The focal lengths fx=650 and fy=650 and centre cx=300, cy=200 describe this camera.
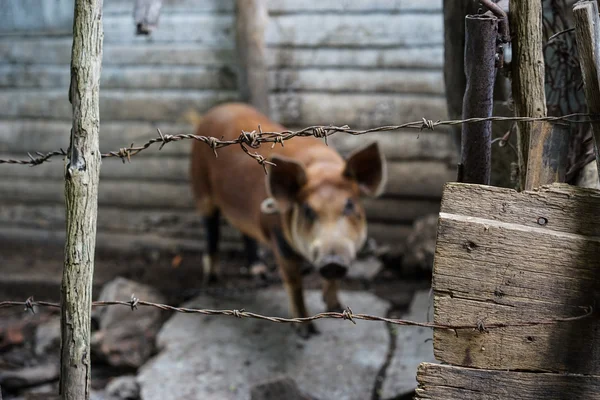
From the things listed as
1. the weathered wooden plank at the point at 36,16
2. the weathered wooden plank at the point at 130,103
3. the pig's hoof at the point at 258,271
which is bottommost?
the pig's hoof at the point at 258,271

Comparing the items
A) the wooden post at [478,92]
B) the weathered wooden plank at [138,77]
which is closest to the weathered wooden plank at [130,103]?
the weathered wooden plank at [138,77]

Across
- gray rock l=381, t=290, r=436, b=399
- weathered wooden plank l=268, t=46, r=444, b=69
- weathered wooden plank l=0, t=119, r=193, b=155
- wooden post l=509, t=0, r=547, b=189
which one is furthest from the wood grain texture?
weathered wooden plank l=0, t=119, r=193, b=155

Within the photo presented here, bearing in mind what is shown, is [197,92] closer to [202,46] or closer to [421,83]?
[202,46]

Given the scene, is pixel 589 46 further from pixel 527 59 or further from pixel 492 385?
pixel 492 385

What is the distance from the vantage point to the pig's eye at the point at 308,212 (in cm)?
366

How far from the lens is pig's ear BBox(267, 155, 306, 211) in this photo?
3613 mm

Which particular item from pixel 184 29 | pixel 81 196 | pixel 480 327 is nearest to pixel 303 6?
pixel 184 29

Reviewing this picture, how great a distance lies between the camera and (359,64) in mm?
5023

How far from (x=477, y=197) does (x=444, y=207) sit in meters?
0.09

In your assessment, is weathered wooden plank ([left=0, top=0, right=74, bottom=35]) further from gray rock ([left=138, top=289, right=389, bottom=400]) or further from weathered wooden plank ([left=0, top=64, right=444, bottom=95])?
gray rock ([left=138, top=289, right=389, bottom=400])

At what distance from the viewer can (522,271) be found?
167cm

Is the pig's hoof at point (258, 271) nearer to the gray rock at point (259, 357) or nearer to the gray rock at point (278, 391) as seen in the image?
the gray rock at point (259, 357)

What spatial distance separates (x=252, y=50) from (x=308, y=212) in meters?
1.79

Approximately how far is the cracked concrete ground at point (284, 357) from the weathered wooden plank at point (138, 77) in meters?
1.95
